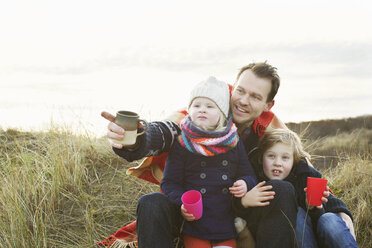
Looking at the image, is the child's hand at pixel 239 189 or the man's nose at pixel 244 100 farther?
the man's nose at pixel 244 100

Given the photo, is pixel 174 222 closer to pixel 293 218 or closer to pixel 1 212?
pixel 293 218

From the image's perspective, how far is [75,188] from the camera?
4195 millimetres

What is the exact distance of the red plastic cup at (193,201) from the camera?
2332mm

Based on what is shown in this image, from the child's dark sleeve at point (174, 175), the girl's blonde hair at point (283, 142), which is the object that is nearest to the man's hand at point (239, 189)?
the child's dark sleeve at point (174, 175)

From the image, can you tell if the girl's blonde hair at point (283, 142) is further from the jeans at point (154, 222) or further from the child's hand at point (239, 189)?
the jeans at point (154, 222)

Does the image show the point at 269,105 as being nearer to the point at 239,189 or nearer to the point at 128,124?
the point at 239,189

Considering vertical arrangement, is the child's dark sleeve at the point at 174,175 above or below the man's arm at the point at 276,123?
below

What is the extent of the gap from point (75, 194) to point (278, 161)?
8.21ft

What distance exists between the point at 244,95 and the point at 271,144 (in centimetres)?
59

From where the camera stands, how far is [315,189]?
8.90ft

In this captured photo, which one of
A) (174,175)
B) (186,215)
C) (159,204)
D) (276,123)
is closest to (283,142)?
(276,123)

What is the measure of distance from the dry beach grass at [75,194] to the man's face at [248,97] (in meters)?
1.71

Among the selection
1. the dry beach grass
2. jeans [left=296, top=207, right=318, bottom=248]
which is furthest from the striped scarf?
the dry beach grass

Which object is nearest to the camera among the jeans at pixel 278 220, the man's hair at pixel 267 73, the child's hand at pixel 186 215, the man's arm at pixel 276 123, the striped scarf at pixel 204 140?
the child's hand at pixel 186 215
